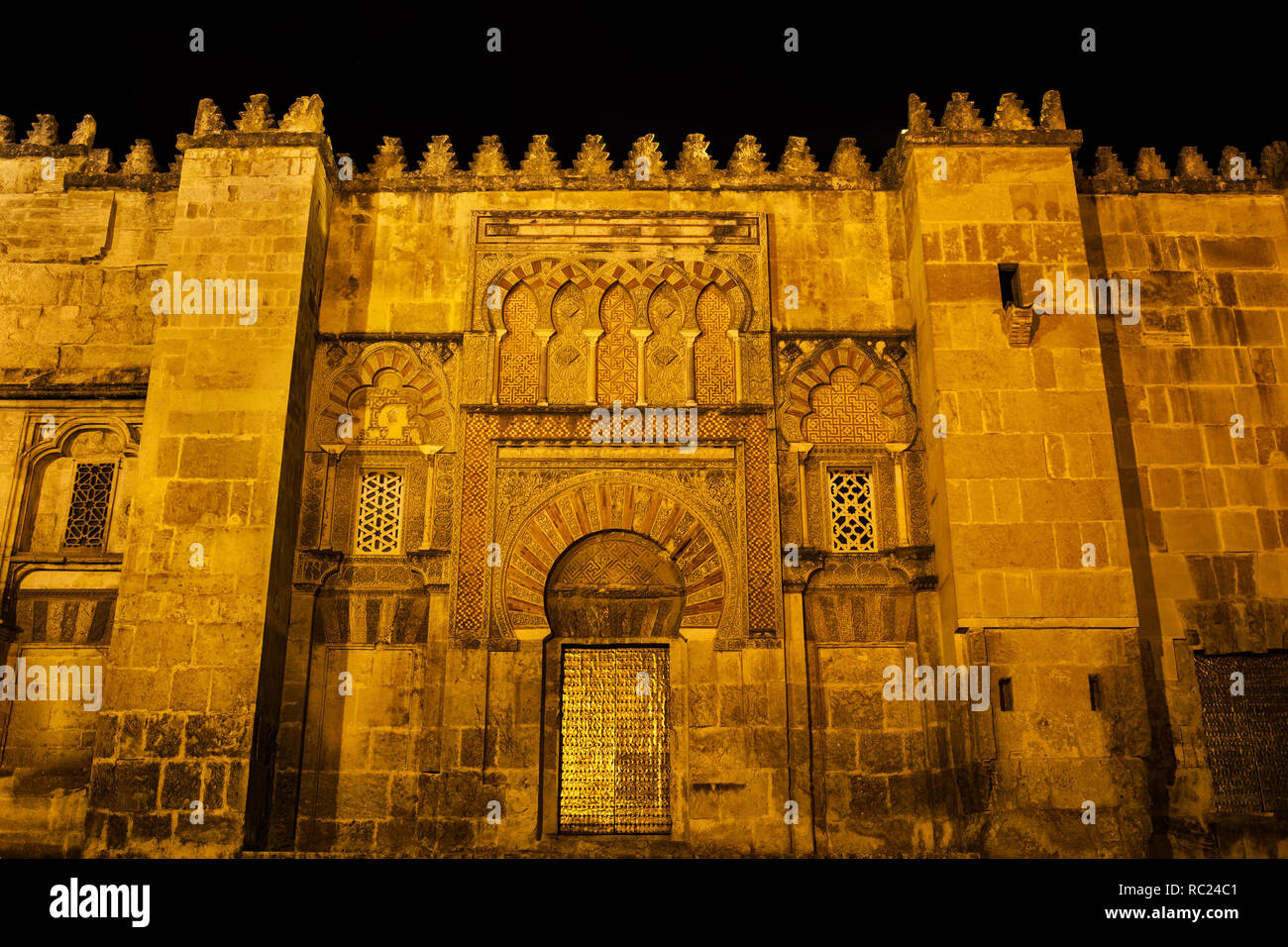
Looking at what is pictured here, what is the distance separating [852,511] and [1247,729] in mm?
2905

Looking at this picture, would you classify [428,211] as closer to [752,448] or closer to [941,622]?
[752,448]

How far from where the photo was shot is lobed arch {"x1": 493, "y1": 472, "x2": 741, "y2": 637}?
7.39m

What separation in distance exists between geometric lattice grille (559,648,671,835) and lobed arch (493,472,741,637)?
1.38ft

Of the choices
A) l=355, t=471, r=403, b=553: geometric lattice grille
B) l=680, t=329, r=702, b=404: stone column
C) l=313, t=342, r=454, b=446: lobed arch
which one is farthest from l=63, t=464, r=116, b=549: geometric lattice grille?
l=680, t=329, r=702, b=404: stone column

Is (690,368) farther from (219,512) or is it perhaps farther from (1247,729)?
(1247,729)

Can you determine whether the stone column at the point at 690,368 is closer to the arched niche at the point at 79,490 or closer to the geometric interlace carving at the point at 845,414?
the geometric interlace carving at the point at 845,414

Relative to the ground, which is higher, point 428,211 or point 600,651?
point 428,211

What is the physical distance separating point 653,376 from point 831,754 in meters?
2.88

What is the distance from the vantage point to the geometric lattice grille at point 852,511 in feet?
25.4

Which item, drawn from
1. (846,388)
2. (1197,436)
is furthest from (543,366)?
(1197,436)

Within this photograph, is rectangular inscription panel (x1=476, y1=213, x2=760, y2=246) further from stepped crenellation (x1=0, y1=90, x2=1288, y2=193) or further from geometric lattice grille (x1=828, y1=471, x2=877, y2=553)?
geometric lattice grille (x1=828, y1=471, x2=877, y2=553)

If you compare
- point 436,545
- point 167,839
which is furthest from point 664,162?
point 167,839

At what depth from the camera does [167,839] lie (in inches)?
254

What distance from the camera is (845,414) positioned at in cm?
800
